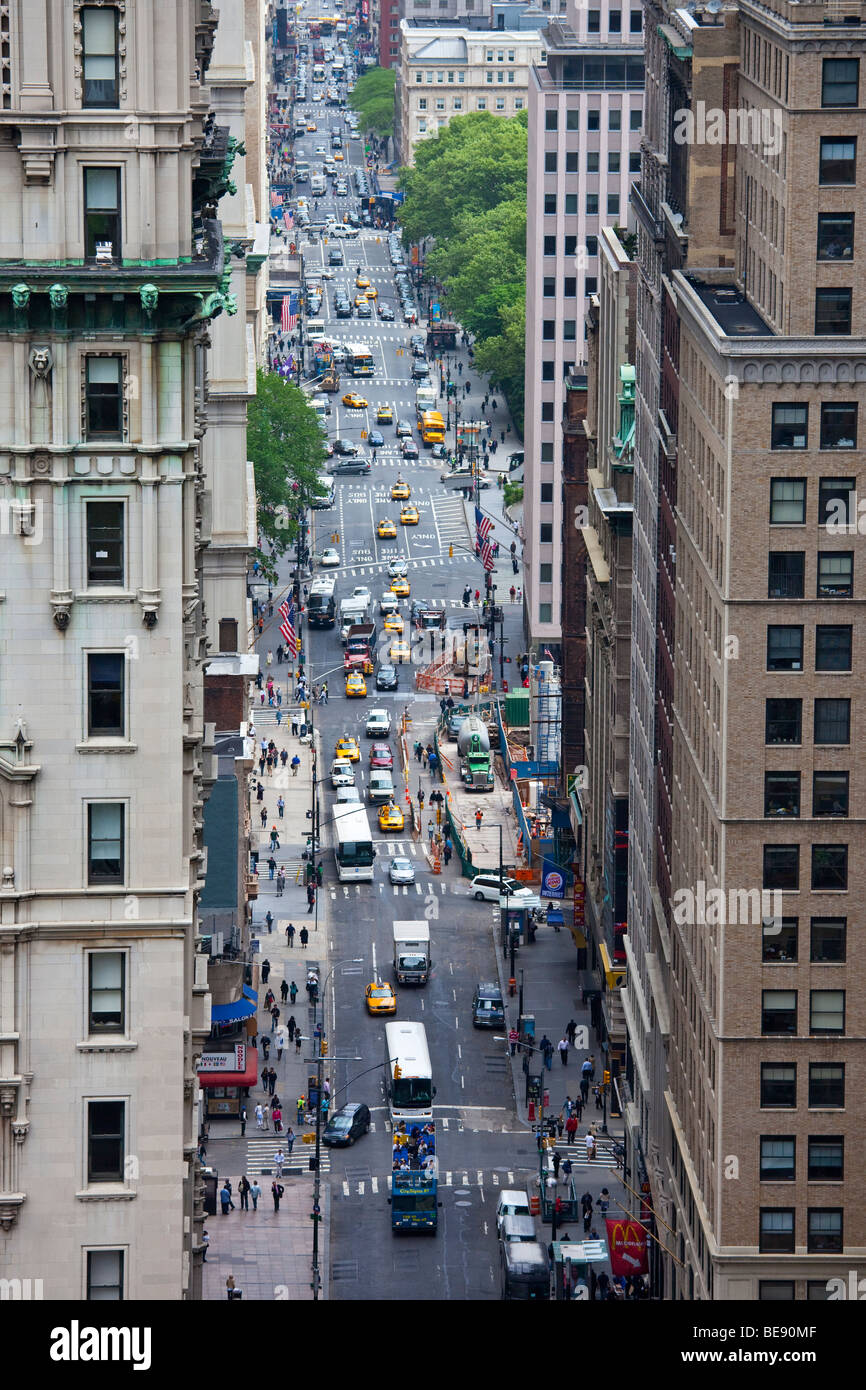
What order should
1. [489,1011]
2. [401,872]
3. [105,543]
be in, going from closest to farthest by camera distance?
[105,543] → [489,1011] → [401,872]

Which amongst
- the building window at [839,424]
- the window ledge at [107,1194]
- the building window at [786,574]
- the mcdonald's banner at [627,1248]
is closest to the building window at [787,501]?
the building window at [786,574]

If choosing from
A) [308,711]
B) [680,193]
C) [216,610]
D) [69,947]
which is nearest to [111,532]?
[69,947]

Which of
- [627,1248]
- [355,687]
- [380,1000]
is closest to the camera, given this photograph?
[627,1248]

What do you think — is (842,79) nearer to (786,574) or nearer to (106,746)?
(786,574)

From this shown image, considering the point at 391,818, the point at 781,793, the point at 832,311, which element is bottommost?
the point at 391,818

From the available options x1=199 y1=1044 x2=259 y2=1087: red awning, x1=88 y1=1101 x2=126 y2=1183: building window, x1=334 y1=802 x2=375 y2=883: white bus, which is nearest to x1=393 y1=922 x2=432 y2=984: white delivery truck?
x1=334 y1=802 x2=375 y2=883: white bus

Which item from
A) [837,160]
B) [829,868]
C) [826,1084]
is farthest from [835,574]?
[826,1084]

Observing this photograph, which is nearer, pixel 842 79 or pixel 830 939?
pixel 842 79
